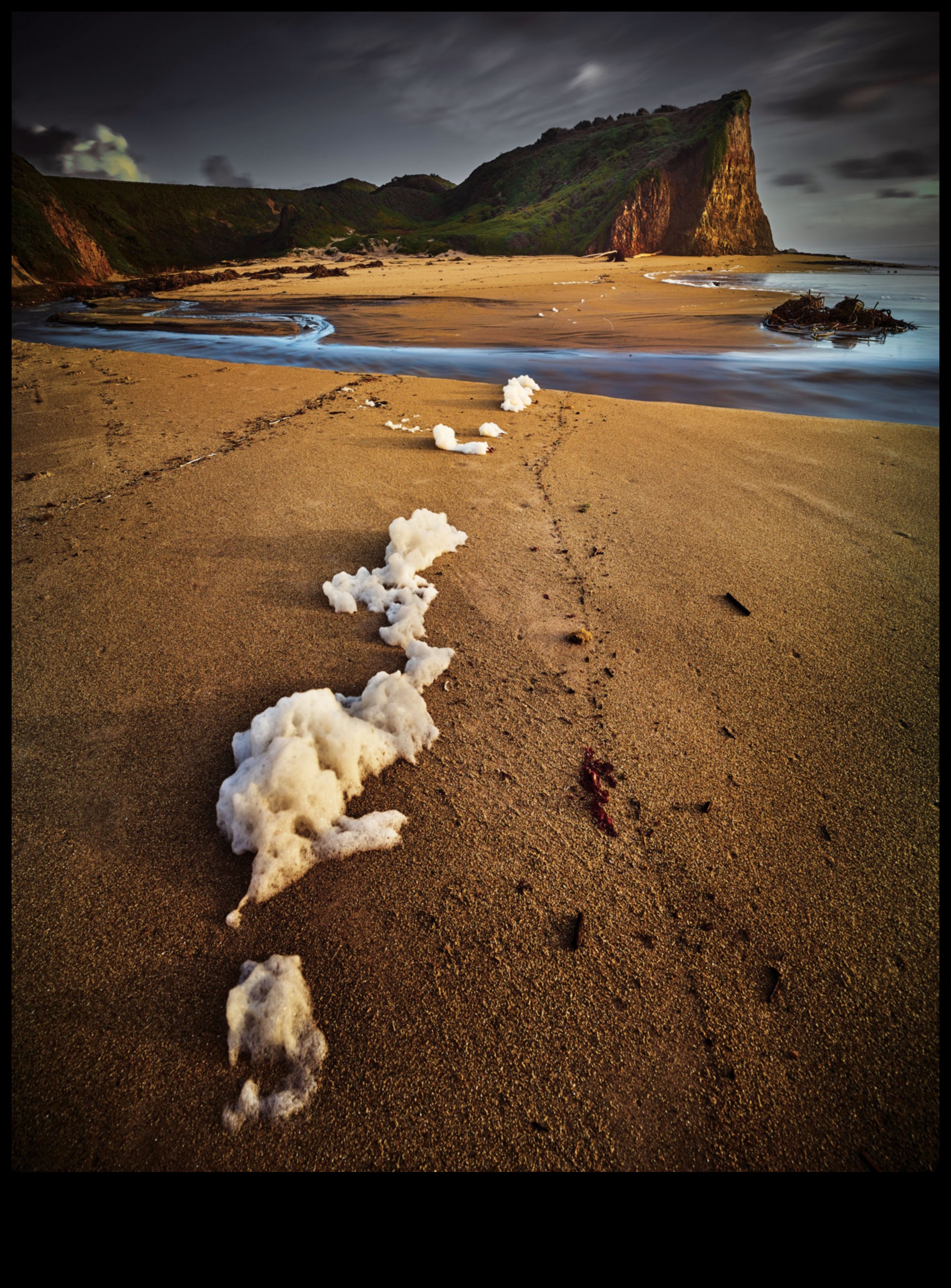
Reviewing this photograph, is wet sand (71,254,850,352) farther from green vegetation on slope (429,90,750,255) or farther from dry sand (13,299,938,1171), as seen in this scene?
green vegetation on slope (429,90,750,255)

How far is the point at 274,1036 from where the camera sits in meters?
1.32

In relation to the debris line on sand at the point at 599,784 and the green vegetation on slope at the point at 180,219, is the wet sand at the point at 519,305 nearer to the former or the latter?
the debris line on sand at the point at 599,784

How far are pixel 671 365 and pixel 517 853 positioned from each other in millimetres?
10214

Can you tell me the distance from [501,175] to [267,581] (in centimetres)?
12910

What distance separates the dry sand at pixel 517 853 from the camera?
1.24 meters

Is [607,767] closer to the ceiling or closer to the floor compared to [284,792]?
closer to the floor

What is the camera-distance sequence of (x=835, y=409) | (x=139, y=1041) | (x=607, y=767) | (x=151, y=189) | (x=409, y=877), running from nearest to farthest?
(x=139, y=1041)
(x=409, y=877)
(x=607, y=767)
(x=835, y=409)
(x=151, y=189)

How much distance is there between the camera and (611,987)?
4.65 feet

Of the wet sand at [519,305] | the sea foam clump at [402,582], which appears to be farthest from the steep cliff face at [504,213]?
the sea foam clump at [402,582]

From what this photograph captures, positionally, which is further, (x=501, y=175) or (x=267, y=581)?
(x=501, y=175)

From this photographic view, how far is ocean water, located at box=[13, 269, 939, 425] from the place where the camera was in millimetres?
7473
